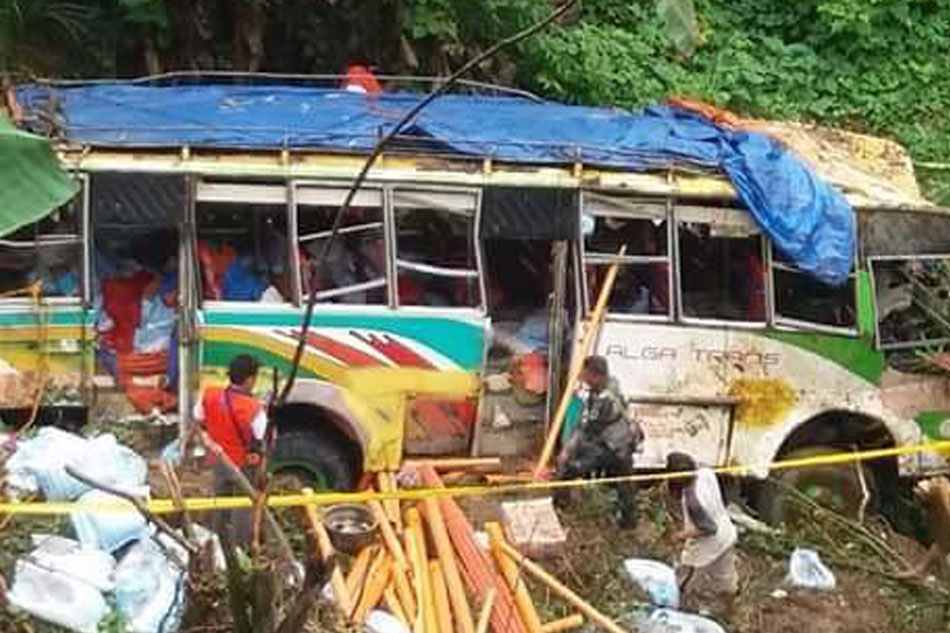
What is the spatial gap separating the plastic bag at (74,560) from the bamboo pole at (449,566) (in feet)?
5.61

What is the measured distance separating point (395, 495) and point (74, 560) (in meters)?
1.65

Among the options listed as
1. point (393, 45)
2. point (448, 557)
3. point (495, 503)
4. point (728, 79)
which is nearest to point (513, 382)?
point (495, 503)

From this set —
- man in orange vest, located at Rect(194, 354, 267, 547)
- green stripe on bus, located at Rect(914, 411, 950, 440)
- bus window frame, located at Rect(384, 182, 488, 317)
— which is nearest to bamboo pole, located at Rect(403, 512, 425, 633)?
man in orange vest, located at Rect(194, 354, 267, 547)

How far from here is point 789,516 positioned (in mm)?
11539

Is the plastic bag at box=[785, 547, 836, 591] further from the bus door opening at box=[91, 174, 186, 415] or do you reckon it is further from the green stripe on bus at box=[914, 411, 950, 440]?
the bus door opening at box=[91, 174, 186, 415]

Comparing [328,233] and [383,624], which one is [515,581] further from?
[328,233]

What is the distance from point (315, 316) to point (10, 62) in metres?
4.27

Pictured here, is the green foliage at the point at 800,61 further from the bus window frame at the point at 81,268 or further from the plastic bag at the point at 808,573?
the bus window frame at the point at 81,268

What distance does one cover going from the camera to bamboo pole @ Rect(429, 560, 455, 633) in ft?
29.9

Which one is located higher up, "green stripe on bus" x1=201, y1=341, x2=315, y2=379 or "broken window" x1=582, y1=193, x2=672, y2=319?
"broken window" x1=582, y1=193, x2=672, y2=319

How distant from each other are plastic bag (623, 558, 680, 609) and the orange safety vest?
2240mm

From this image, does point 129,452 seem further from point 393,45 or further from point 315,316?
point 393,45

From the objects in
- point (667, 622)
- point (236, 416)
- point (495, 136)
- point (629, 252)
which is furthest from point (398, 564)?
point (495, 136)

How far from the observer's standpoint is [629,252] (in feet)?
37.5
